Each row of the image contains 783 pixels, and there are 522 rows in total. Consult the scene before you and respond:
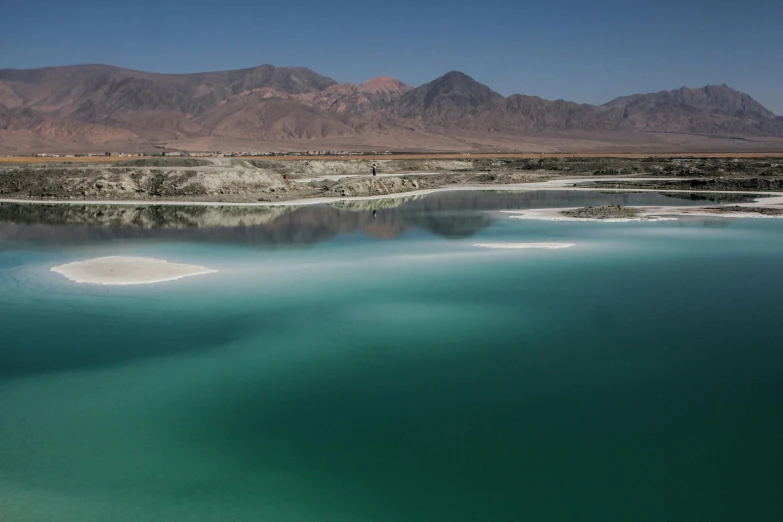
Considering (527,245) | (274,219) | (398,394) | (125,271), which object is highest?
(274,219)

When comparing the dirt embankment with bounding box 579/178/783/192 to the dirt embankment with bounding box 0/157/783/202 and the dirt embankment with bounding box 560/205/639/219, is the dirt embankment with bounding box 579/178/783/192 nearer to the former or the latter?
Answer: the dirt embankment with bounding box 0/157/783/202

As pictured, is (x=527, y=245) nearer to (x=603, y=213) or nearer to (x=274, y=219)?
(x=603, y=213)

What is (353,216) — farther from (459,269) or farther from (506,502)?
(506,502)

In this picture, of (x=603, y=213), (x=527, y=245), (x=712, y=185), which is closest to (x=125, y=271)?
(x=527, y=245)

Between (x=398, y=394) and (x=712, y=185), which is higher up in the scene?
(x=712, y=185)

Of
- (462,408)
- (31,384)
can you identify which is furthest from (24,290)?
(462,408)

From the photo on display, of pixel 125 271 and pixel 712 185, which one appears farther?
pixel 712 185

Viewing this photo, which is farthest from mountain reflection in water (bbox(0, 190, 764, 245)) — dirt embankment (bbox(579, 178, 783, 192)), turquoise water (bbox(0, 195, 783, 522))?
turquoise water (bbox(0, 195, 783, 522))

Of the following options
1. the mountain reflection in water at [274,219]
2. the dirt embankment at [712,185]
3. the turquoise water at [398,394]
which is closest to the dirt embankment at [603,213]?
the mountain reflection in water at [274,219]

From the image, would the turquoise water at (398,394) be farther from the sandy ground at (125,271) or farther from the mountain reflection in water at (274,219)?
the mountain reflection in water at (274,219)
